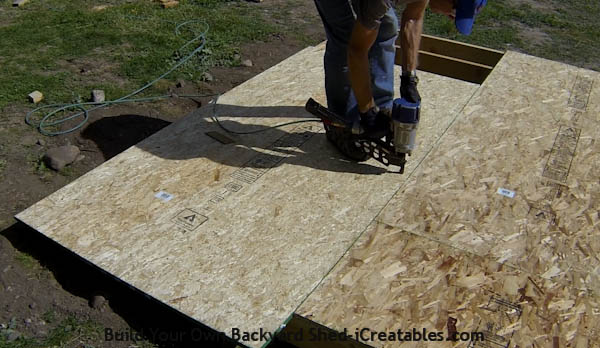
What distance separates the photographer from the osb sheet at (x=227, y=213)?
2584 millimetres

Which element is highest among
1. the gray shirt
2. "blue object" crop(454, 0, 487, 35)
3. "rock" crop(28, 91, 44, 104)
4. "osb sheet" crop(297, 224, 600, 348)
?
the gray shirt

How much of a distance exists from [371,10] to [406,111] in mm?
610

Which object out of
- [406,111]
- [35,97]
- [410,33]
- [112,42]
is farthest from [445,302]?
[112,42]

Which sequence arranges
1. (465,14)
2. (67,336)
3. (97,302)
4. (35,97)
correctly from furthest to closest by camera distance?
(35,97), (465,14), (97,302), (67,336)

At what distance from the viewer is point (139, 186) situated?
3.27m

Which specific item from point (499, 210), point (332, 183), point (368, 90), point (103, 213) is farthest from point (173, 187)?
point (499, 210)

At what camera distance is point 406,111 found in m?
3.00

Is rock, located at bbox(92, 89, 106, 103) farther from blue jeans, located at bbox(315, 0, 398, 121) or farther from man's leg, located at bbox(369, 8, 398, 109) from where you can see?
man's leg, located at bbox(369, 8, 398, 109)

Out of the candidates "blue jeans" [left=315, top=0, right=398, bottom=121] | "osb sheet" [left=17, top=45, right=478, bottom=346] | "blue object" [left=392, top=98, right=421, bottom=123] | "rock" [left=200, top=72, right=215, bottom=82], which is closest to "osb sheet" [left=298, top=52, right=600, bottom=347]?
"osb sheet" [left=17, top=45, right=478, bottom=346]

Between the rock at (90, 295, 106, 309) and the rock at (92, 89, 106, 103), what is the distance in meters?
2.30

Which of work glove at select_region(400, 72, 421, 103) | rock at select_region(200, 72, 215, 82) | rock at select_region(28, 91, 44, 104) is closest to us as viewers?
work glove at select_region(400, 72, 421, 103)

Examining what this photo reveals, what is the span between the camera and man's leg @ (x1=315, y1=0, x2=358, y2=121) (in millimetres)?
3129

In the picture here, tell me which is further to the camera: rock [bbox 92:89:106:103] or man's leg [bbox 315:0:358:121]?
rock [bbox 92:89:106:103]

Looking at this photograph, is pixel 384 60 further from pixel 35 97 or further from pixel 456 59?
pixel 35 97
